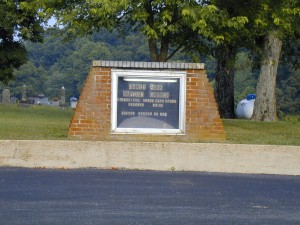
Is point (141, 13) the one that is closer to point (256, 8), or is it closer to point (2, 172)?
point (256, 8)

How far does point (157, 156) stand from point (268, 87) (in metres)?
21.5

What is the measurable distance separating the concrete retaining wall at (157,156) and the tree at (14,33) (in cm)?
2354

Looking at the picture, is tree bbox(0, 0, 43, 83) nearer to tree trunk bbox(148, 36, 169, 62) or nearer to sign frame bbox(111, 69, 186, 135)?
tree trunk bbox(148, 36, 169, 62)

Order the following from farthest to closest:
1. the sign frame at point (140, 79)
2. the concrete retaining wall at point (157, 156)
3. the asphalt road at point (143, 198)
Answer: the sign frame at point (140, 79), the concrete retaining wall at point (157, 156), the asphalt road at point (143, 198)

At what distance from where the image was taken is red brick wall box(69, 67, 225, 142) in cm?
1773

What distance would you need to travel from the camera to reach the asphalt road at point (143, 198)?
945 cm

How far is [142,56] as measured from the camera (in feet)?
404

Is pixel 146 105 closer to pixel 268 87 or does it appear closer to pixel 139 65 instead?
pixel 139 65

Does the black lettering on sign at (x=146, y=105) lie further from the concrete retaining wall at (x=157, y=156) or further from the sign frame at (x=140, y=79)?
the concrete retaining wall at (x=157, y=156)

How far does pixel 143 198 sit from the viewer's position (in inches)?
440

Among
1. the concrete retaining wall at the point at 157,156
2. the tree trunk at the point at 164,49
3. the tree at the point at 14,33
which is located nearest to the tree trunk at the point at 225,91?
the tree at the point at 14,33

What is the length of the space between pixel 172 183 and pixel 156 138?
14.3 feet

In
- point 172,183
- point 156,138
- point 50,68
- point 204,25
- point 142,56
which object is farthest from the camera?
point 50,68

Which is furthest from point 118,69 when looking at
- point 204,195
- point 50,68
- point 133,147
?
point 50,68
